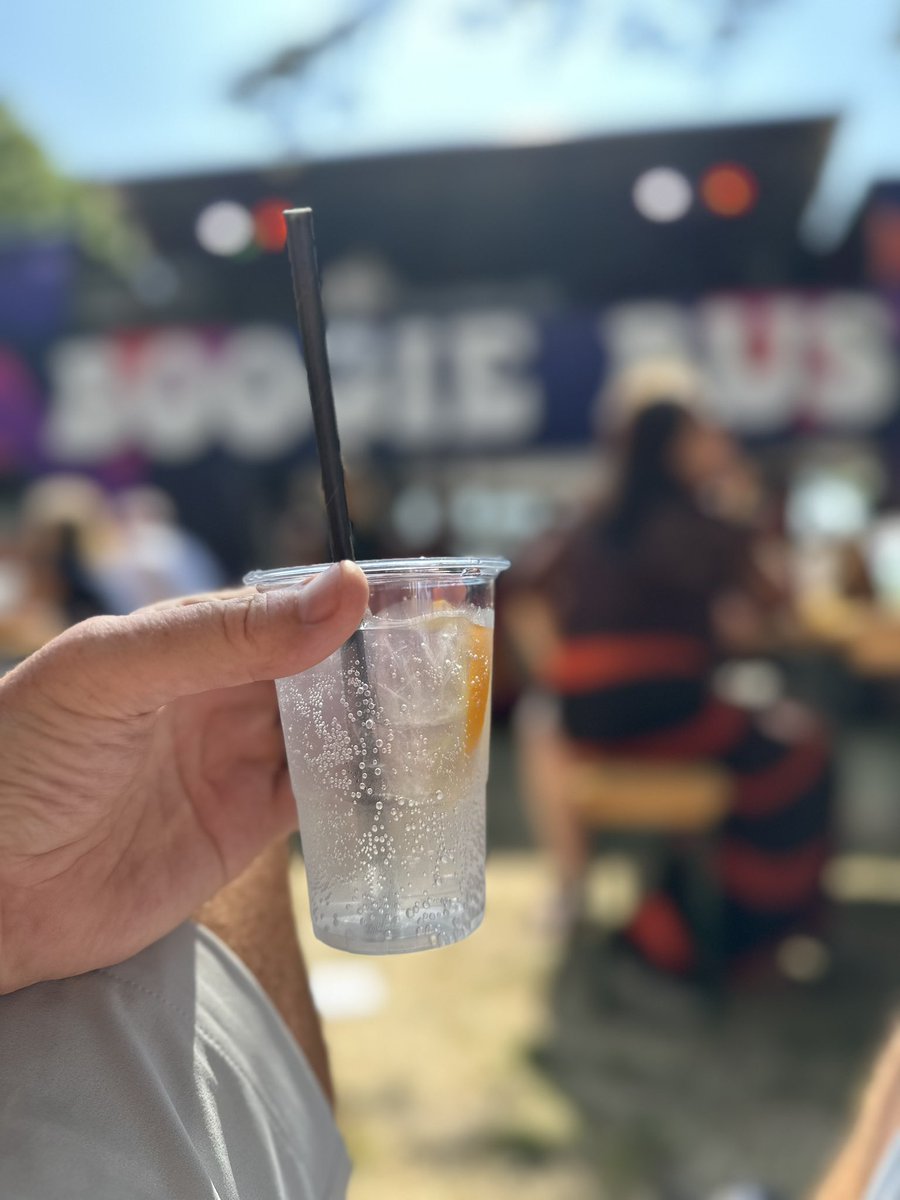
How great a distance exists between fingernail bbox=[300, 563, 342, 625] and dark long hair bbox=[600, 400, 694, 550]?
9.16 ft

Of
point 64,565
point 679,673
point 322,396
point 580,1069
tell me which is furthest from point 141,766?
point 64,565

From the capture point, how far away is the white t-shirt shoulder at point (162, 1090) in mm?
779

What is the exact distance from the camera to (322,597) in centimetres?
72

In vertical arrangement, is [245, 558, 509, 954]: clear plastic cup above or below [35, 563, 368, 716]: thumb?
below

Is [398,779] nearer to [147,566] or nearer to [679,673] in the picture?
[679,673]

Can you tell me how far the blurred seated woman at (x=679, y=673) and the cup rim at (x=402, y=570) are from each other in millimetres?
2544

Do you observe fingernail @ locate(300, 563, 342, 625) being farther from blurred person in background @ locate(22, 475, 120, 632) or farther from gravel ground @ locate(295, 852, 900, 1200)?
blurred person in background @ locate(22, 475, 120, 632)

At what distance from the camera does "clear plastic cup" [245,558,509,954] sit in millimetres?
870

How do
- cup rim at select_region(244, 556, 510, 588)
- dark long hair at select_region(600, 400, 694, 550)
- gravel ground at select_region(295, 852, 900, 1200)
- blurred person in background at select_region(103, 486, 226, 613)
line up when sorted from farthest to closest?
blurred person in background at select_region(103, 486, 226, 613)
dark long hair at select_region(600, 400, 694, 550)
gravel ground at select_region(295, 852, 900, 1200)
cup rim at select_region(244, 556, 510, 588)

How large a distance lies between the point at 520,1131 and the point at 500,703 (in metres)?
4.54

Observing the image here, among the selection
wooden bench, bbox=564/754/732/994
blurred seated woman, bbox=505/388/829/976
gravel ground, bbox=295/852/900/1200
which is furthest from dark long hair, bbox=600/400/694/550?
gravel ground, bbox=295/852/900/1200

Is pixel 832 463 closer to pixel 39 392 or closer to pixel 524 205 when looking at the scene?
pixel 524 205

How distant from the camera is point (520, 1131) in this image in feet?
8.86

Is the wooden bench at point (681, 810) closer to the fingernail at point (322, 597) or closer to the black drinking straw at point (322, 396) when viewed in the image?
the black drinking straw at point (322, 396)
